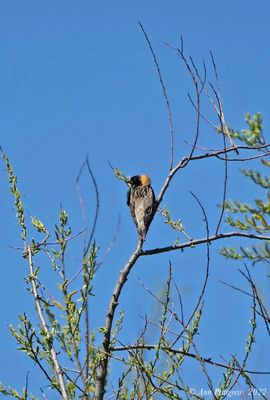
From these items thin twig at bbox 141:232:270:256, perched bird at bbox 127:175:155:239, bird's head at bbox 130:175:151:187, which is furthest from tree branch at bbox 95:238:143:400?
bird's head at bbox 130:175:151:187

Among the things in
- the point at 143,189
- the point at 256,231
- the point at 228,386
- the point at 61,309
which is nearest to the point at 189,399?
the point at 228,386

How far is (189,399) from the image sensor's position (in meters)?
3.81

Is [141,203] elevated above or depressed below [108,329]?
above

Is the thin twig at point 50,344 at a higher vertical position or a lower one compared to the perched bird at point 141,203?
lower

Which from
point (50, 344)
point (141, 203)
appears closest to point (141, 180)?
point (141, 203)

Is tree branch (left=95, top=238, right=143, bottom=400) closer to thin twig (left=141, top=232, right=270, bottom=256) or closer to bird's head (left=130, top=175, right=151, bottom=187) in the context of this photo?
thin twig (left=141, top=232, right=270, bottom=256)

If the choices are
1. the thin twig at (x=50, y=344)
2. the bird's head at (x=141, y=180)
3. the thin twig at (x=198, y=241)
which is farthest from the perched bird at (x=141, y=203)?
the thin twig at (x=50, y=344)

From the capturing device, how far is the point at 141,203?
9.23 meters

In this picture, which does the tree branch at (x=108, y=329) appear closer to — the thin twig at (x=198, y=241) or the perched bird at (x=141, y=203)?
the thin twig at (x=198, y=241)

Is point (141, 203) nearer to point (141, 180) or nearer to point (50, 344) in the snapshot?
point (141, 180)

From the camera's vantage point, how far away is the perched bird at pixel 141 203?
8375 mm

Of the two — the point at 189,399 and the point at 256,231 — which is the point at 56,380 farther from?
the point at 256,231

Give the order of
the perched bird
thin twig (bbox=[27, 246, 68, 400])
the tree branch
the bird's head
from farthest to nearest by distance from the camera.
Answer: the bird's head → the perched bird → the tree branch → thin twig (bbox=[27, 246, 68, 400])

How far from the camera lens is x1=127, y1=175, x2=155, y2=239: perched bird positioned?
8.38 meters
